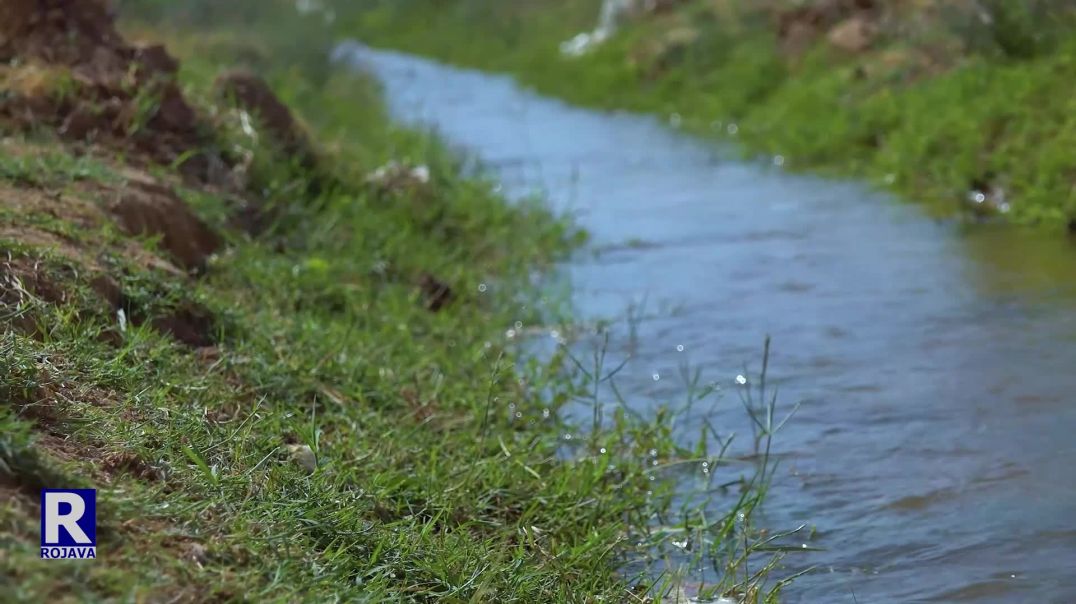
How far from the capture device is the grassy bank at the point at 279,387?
2988 millimetres

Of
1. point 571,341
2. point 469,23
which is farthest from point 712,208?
point 469,23

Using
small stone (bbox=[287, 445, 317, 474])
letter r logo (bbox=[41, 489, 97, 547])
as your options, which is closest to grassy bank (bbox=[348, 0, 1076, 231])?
small stone (bbox=[287, 445, 317, 474])

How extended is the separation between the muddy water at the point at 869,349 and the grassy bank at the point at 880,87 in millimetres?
377

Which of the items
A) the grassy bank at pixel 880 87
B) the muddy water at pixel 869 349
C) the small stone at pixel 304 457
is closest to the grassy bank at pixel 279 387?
the small stone at pixel 304 457

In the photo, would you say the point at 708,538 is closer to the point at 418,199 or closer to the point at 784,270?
the point at 784,270

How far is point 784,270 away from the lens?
284 inches

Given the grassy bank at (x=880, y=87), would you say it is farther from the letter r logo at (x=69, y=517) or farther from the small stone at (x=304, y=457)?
the letter r logo at (x=69, y=517)

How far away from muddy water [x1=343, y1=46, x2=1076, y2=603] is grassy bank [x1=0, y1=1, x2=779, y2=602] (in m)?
0.33

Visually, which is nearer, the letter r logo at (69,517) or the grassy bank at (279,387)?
the letter r logo at (69,517)

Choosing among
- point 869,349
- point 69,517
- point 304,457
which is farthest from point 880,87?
point 69,517

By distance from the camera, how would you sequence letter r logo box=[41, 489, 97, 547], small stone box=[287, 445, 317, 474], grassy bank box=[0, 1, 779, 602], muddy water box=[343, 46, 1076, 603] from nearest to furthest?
letter r logo box=[41, 489, 97, 547] < grassy bank box=[0, 1, 779, 602] < small stone box=[287, 445, 317, 474] < muddy water box=[343, 46, 1076, 603]

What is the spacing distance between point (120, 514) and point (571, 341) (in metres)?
3.54

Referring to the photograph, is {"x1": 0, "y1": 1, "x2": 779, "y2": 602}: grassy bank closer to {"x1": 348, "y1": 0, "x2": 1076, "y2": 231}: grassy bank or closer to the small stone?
the small stone

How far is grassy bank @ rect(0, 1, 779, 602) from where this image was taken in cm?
299
